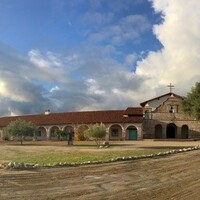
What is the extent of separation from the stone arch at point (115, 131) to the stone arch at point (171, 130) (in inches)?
298

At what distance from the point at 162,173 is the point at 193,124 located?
141ft

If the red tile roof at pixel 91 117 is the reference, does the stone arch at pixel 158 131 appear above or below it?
below

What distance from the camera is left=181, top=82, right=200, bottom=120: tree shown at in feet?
141

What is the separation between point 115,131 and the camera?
63.5 metres

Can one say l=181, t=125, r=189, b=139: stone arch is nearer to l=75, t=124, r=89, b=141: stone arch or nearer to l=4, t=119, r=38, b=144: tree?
l=75, t=124, r=89, b=141: stone arch

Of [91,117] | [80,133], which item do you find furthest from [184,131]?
[80,133]

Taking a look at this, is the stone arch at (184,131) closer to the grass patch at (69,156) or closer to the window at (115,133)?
the window at (115,133)

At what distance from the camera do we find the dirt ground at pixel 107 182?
1519 centimetres

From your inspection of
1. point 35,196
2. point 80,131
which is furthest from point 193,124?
point 35,196

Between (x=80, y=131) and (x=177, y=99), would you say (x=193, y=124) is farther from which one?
(x=80, y=131)

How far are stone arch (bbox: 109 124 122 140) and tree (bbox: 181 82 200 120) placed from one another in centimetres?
1821

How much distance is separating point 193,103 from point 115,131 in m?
21.5

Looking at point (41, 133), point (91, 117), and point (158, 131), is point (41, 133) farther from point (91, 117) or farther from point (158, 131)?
point (158, 131)

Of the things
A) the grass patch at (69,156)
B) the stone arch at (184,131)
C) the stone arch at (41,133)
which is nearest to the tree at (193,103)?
the grass patch at (69,156)
